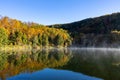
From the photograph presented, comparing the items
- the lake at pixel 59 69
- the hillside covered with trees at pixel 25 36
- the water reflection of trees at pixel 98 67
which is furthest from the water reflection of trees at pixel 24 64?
the hillside covered with trees at pixel 25 36

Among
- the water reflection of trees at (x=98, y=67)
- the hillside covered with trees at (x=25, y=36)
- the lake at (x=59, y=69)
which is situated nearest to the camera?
the lake at (x=59, y=69)

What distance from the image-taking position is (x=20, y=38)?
126 metres

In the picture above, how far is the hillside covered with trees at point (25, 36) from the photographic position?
120m

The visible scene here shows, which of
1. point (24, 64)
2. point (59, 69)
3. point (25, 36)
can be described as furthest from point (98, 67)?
point (25, 36)

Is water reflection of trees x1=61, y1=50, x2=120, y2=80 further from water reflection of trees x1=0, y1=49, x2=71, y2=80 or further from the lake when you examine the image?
water reflection of trees x1=0, y1=49, x2=71, y2=80

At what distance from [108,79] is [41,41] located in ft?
435

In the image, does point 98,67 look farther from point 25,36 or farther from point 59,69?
point 25,36

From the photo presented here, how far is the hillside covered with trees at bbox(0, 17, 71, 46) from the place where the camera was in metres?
120

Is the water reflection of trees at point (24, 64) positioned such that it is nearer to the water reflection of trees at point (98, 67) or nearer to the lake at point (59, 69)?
the lake at point (59, 69)

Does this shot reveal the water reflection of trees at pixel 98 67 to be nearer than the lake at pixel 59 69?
No

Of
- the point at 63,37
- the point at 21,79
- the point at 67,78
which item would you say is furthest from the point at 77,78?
the point at 63,37

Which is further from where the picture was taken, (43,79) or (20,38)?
(20,38)

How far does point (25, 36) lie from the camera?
134 meters

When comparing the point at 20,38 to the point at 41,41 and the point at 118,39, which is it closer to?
the point at 41,41
